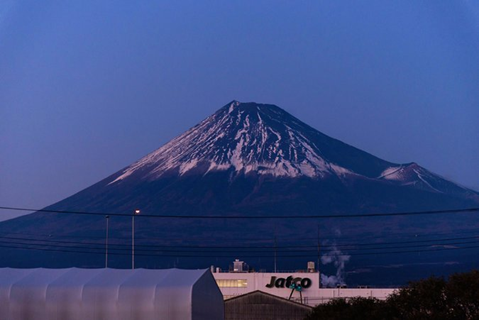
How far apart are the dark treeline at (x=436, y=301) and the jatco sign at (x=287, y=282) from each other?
294 ft

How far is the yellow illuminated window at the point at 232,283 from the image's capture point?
15289cm

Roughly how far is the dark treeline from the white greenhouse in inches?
467

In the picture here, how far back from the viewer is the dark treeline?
56562 millimetres

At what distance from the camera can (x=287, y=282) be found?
155000 millimetres

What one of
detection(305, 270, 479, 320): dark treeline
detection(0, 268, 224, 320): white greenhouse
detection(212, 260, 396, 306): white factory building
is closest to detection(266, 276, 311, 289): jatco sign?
detection(212, 260, 396, 306): white factory building

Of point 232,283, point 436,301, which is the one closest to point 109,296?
point 436,301

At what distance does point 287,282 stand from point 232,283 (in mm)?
9026

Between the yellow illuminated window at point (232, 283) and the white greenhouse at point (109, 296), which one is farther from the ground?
the yellow illuminated window at point (232, 283)

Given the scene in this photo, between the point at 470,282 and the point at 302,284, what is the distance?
9813 centimetres

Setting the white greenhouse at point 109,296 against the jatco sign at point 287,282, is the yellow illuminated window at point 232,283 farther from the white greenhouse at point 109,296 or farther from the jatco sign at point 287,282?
the white greenhouse at point 109,296

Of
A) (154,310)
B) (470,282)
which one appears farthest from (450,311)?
(154,310)

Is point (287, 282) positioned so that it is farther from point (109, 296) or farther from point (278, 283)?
point (109, 296)

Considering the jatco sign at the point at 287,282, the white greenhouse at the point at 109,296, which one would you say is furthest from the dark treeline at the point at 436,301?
the jatco sign at the point at 287,282

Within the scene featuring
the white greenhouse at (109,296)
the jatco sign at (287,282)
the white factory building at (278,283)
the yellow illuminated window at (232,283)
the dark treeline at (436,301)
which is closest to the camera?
the dark treeline at (436,301)
